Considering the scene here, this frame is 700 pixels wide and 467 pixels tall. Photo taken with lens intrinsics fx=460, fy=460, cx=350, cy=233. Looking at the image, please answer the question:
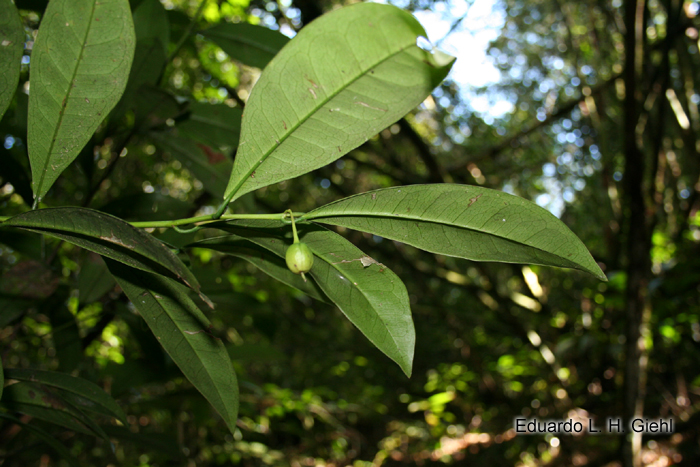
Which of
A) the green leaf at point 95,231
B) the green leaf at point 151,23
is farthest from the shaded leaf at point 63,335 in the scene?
the green leaf at point 95,231

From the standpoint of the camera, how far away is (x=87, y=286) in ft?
2.40

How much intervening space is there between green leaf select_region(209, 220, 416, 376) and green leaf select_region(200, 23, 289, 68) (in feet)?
1.44

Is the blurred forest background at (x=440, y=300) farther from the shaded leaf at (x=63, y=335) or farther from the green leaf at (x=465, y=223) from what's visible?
the green leaf at (x=465, y=223)

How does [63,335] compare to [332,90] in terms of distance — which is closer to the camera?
[332,90]

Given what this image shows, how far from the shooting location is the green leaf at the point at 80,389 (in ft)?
1.83

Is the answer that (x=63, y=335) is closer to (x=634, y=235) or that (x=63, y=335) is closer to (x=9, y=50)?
(x=9, y=50)

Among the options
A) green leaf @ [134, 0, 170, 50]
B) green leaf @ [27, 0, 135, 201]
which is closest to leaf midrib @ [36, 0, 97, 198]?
green leaf @ [27, 0, 135, 201]

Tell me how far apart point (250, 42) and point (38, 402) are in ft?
2.04

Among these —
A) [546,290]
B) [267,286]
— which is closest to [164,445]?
[267,286]

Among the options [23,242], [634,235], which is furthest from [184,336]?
[634,235]

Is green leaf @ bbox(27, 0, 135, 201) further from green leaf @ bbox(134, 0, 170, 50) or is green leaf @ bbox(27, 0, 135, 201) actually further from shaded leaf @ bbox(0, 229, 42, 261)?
shaded leaf @ bbox(0, 229, 42, 261)

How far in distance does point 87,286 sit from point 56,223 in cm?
45

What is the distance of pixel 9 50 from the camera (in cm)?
39

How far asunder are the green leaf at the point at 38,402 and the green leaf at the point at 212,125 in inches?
18.4
